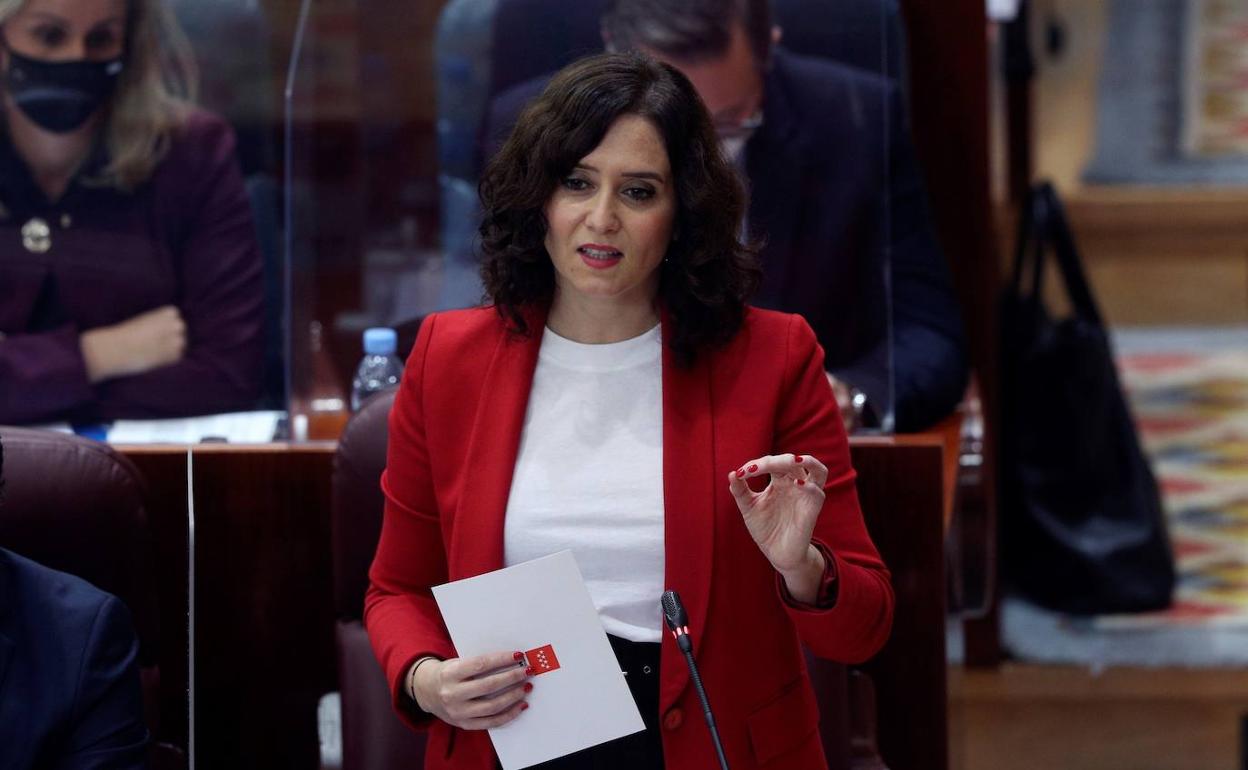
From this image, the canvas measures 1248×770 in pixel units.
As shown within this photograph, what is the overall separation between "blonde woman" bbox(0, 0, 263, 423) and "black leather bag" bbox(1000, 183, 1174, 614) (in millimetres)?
1611

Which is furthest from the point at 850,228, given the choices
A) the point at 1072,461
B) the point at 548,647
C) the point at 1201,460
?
the point at 1201,460

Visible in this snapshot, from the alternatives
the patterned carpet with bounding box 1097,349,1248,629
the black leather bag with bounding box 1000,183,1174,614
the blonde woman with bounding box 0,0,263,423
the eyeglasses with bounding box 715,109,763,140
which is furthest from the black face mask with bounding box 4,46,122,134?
the patterned carpet with bounding box 1097,349,1248,629

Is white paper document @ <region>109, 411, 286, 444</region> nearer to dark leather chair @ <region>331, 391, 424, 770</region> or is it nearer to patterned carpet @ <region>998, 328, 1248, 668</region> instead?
dark leather chair @ <region>331, 391, 424, 770</region>


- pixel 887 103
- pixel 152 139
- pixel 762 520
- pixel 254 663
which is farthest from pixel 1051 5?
pixel 762 520

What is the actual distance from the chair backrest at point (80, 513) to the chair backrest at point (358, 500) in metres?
0.23

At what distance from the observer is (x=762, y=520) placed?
1.42 m

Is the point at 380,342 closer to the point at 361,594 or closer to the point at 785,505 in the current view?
the point at 361,594

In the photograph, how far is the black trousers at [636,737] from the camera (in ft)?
5.01

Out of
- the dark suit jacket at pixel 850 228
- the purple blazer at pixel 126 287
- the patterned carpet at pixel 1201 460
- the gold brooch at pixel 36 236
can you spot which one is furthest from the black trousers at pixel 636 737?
the patterned carpet at pixel 1201 460

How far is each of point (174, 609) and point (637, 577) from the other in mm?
932

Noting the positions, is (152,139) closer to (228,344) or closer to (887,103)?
(228,344)

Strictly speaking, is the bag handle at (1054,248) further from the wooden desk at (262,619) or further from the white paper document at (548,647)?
the white paper document at (548,647)

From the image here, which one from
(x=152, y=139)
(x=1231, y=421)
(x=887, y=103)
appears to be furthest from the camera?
(x=1231, y=421)

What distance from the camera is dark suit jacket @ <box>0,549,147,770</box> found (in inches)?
61.6
